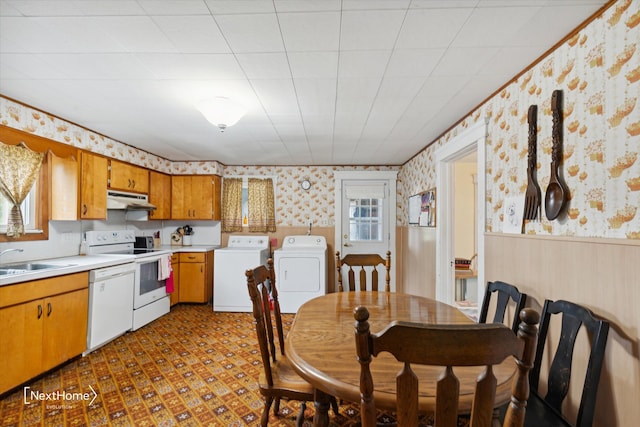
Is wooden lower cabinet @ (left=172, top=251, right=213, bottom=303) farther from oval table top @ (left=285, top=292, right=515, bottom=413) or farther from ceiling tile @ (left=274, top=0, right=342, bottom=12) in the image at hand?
ceiling tile @ (left=274, top=0, right=342, bottom=12)

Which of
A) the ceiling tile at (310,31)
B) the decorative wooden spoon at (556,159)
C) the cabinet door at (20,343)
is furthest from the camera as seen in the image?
the cabinet door at (20,343)

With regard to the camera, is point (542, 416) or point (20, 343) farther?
point (20, 343)

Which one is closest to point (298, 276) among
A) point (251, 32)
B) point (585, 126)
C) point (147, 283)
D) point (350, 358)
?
point (147, 283)

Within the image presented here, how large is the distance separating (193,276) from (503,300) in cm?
388

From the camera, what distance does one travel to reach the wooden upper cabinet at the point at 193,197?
14.5ft

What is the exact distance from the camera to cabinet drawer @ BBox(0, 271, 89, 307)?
76.7 inches

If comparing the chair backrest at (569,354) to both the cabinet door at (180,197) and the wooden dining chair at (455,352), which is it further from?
the cabinet door at (180,197)

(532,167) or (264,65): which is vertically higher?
(264,65)

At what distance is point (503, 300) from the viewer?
178 centimetres

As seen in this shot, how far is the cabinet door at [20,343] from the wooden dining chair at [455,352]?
263 cm

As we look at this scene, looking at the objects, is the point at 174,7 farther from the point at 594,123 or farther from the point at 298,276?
the point at 298,276

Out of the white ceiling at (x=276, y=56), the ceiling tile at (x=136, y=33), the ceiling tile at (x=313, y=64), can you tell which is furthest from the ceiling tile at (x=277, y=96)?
the ceiling tile at (x=136, y=33)

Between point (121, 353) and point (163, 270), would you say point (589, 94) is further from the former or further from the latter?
point (163, 270)

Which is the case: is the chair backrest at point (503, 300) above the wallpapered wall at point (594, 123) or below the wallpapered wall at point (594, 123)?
below
